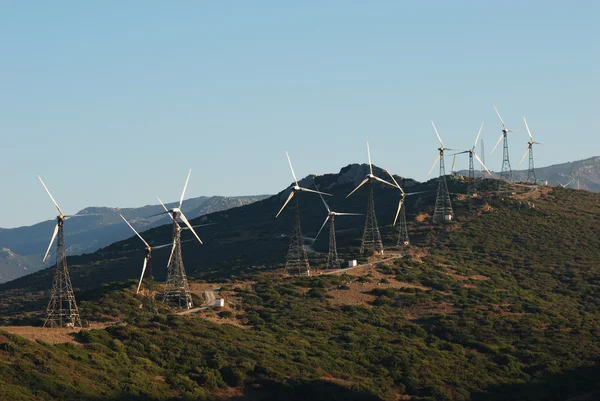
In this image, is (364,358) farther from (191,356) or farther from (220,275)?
(220,275)

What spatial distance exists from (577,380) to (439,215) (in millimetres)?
94297

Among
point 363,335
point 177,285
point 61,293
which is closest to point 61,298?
point 61,293

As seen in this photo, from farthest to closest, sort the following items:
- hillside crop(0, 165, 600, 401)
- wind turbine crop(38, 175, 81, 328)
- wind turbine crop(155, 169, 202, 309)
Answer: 1. wind turbine crop(155, 169, 202, 309)
2. wind turbine crop(38, 175, 81, 328)
3. hillside crop(0, 165, 600, 401)

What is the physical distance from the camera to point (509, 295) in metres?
135

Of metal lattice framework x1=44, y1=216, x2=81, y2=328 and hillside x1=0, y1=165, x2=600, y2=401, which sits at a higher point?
metal lattice framework x1=44, y1=216, x2=81, y2=328

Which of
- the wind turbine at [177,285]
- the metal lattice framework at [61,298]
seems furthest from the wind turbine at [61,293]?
the wind turbine at [177,285]

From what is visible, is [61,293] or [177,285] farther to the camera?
[177,285]

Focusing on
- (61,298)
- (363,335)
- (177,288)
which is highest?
(61,298)

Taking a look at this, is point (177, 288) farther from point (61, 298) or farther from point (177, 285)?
point (61, 298)

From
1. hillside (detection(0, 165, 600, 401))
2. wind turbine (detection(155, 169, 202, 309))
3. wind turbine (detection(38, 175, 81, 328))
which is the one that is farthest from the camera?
wind turbine (detection(155, 169, 202, 309))

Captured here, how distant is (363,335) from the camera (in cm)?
10669

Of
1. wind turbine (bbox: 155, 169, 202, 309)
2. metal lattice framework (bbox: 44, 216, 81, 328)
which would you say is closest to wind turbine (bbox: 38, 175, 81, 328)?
metal lattice framework (bbox: 44, 216, 81, 328)

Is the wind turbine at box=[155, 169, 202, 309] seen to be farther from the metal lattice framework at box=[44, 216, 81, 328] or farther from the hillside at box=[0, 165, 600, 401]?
the metal lattice framework at box=[44, 216, 81, 328]

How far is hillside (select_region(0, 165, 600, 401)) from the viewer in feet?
263
